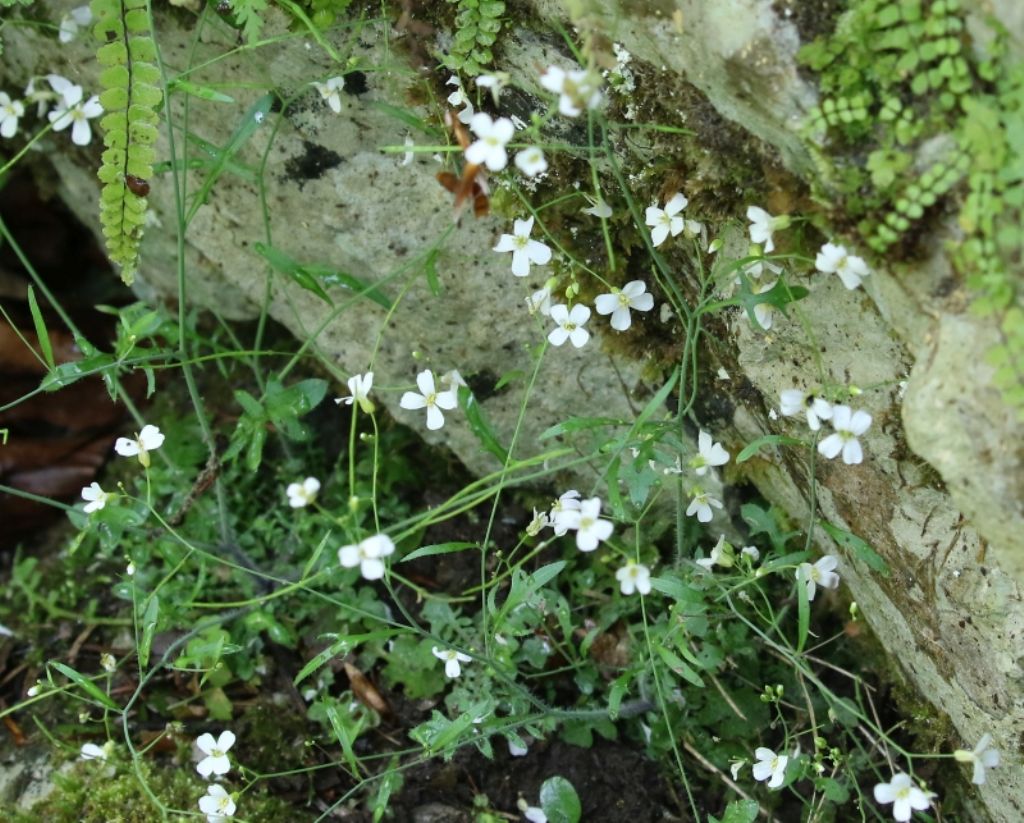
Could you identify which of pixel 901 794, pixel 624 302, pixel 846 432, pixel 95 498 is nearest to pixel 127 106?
pixel 95 498

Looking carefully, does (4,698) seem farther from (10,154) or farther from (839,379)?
(839,379)

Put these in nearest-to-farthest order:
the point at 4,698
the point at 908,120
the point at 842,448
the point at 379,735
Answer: the point at 908,120
the point at 842,448
the point at 379,735
the point at 4,698

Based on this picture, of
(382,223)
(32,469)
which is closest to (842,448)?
Result: (382,223)

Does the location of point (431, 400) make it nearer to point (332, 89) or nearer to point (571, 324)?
point (571, 324)

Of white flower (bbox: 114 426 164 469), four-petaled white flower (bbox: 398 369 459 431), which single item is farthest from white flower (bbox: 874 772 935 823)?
white flower (bbox: 114 426 164 469)

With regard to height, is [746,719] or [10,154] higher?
[746,719]

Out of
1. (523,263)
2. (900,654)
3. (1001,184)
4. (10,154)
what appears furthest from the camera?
(10,154)

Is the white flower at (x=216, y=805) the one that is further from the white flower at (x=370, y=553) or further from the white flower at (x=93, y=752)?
the white flower at (x=370, y=553)
